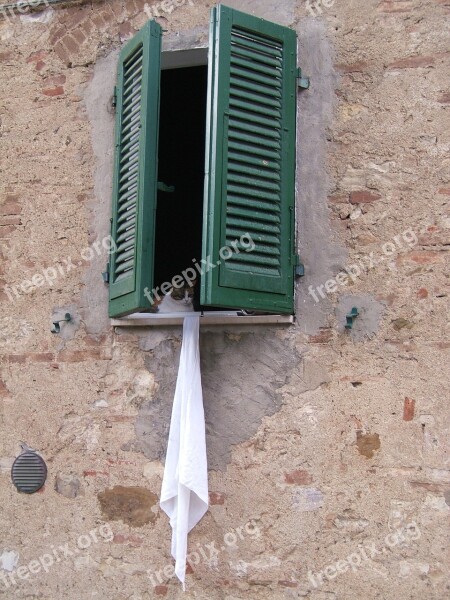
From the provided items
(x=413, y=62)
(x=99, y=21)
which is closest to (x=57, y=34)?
(x=99, y=21)

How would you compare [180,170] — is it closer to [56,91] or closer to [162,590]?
[56,91]

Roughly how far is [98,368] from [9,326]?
56 cm

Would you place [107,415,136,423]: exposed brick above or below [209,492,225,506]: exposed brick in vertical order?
above

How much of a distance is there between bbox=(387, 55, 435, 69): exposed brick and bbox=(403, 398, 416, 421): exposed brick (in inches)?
62.8

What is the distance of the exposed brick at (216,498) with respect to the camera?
3979 millimetres

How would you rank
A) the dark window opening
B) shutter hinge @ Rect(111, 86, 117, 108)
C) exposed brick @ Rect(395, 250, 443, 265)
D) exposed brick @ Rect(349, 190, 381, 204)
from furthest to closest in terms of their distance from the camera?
the dark window opening, shutter hinge @ Rect(111, 86, 117, 108), exposed brick @ Rect(349, 190, 381, 204), exposed brick @ Rect(395, 250, 443, 265)

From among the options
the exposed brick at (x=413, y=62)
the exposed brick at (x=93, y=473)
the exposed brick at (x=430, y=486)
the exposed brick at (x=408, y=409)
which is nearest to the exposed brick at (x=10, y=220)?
the exposed brick at (x=93, y=473)

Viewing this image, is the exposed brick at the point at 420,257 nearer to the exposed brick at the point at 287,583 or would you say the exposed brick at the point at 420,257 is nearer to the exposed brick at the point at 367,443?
the exposed brick at the point at 367,443

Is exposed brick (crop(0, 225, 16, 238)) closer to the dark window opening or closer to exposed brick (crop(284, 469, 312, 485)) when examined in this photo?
the dark window opening

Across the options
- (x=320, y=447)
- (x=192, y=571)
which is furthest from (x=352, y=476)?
(x=192, y=571)

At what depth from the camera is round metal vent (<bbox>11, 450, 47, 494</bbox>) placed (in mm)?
4258

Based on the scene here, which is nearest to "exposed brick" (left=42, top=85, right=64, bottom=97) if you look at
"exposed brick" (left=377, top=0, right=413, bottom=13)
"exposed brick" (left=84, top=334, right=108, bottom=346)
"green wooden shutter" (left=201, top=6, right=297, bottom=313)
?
"green wooden shutter" (left=201, top=6, right=297, bottom=313)

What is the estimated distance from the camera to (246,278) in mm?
3861

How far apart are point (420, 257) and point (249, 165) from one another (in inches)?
35.2
